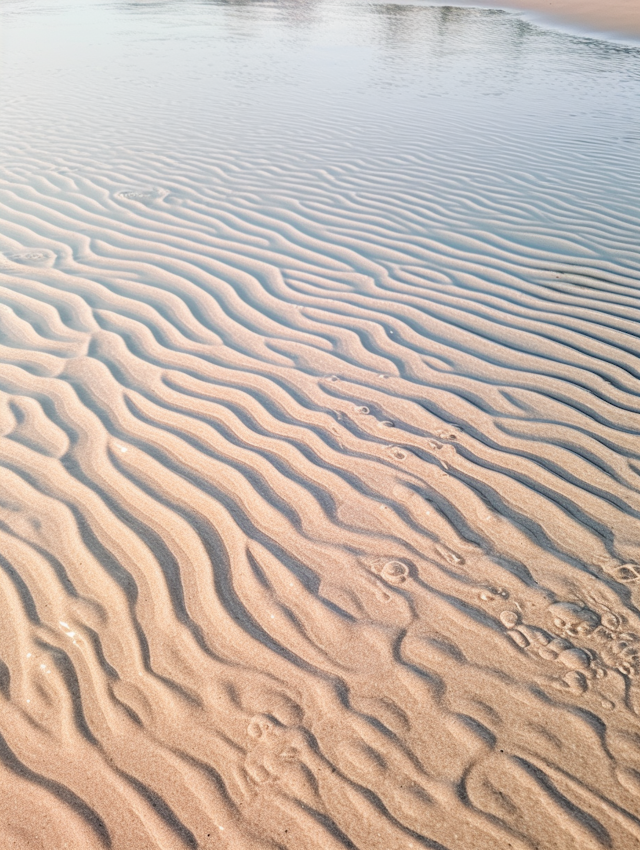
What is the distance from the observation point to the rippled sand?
1.83m

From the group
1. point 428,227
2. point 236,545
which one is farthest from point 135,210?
point 236,545

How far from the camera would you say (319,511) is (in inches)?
109

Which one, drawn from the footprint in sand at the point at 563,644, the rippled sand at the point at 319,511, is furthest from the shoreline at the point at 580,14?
the footprint in sand at the point at 563,644

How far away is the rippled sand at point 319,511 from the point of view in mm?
1831

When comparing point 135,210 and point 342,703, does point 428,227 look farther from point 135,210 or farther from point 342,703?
point 342,703

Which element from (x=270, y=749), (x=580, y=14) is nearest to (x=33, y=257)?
(x=270, y=749)

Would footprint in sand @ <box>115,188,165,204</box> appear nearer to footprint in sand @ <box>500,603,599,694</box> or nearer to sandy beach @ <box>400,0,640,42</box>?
footprint in sand @ <box>500,603,599,694</box>

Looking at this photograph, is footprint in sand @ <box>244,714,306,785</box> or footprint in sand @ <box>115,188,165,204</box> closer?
footprint in sand @ <box>244,714,306,785</box>

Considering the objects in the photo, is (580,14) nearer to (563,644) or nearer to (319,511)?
(319,511)

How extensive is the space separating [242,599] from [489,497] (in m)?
1.10

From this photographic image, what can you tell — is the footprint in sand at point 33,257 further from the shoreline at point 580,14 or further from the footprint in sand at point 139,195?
the shoreline at point 580,14

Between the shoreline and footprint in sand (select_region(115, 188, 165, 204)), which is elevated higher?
the shoreline

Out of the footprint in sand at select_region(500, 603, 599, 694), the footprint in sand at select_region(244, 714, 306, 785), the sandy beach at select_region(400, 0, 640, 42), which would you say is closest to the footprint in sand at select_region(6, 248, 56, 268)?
the footprint in sand at select_region(244, 714, 306, 785)

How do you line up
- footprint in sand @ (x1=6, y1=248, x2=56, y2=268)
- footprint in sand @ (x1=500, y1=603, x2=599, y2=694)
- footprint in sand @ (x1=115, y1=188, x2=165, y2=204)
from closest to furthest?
footprint in sand @ (x1=500, y1=603, x2=599, y2=694) < footprint in sand @ (x1=6, y1=248, x2=56, y2=268) < footprint in sand @ (x1=115, y1=188, x2=165, y2=204)
